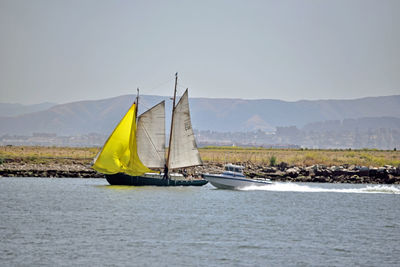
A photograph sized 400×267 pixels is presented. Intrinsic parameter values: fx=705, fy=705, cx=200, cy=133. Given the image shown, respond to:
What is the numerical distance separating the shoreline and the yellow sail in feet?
52.6

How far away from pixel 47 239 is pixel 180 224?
397 inches

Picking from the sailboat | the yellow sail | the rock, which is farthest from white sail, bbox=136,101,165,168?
the rock

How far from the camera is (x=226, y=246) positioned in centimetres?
3616

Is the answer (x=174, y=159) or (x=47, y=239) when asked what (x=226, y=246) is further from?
(x=174, y=159)

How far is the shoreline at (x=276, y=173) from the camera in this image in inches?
3251

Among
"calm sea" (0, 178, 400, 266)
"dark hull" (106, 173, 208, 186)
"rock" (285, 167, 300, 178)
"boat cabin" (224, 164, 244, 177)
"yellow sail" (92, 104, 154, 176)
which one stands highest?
"yellow sail" (92, 104, 154, 176)

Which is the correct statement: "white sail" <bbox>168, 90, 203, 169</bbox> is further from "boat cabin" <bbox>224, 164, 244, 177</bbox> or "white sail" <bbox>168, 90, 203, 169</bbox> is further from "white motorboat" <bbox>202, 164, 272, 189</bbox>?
"boat cabin" <bbox>224, 164, 244, 177</bbox>

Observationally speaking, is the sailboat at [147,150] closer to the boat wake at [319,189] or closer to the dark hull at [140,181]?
the dark hull at [140,181]

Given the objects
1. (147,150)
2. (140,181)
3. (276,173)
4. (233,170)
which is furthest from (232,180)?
(276,173)

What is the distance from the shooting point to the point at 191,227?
140ft

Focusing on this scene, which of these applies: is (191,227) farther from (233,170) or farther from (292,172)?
(292,172)

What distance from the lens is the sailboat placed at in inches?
2635

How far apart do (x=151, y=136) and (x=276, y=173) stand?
992 inches

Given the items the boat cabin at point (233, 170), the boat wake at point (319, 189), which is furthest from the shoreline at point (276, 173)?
the boat cabin at point (233, 170)
